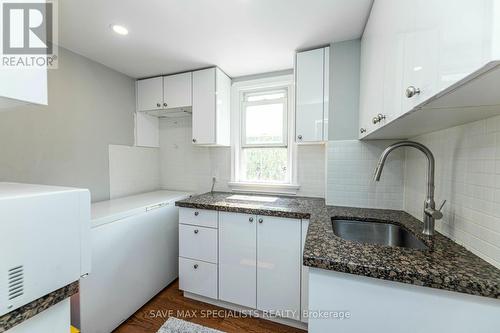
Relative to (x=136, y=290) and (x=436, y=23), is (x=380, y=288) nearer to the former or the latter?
(x=436, y=23)

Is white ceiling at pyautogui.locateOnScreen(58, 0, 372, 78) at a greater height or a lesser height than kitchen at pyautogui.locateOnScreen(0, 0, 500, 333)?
greater

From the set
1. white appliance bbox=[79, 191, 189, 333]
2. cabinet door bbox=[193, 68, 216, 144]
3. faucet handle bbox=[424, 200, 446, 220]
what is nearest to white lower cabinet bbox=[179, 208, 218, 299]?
white appliance bbox=[79, 191, 189, 333]

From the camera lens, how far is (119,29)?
1539mm

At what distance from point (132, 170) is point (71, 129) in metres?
0.72

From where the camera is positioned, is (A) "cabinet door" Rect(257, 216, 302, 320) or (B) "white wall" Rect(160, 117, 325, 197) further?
(B) "white wall" Rect(160, 117, 325, 197)

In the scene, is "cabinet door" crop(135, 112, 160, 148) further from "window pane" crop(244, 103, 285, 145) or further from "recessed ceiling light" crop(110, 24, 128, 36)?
"window pane" crop(244, 103, 285, 145)

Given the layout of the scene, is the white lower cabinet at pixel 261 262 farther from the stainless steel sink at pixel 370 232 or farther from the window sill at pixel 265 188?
the window sill at pixel 265 188

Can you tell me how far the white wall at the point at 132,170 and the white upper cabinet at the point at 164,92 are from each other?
0.55 m

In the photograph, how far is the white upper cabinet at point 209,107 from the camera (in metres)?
2.17

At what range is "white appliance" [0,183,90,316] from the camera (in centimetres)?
61

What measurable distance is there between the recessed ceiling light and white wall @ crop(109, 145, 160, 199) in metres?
1.12

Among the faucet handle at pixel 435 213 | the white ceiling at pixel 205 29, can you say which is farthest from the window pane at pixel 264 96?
the faucet handle at pixel 435 213

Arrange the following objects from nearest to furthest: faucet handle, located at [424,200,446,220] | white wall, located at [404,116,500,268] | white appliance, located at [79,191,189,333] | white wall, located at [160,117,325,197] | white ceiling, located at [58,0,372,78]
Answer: white wall, located at [404,116,500,268] → faucet handle, located at [424,200,446,220] → white ceiling, located at [58,0,372,78] → white appliance, located at [79,191,189,333] → white wall, located at [160,117,325,197]

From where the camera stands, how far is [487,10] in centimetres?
42
